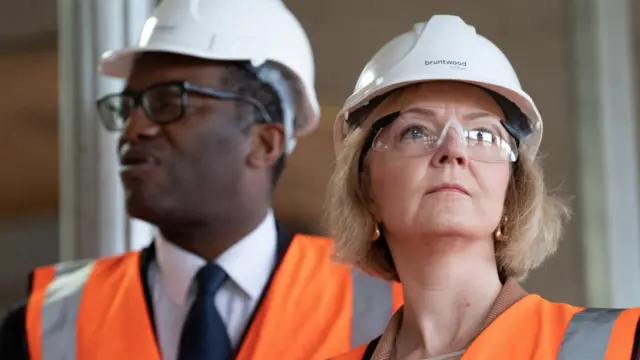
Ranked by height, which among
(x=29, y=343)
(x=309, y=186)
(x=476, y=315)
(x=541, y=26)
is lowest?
(x=29, y=343)

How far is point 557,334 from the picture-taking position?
4.19ft

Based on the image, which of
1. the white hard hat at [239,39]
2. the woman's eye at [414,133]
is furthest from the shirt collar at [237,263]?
the woman's eye at [414,133]

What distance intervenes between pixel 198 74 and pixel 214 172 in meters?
0.21

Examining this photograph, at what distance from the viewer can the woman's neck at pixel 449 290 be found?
4.59ft

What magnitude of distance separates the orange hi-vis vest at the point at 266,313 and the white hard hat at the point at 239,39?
1.06 feet

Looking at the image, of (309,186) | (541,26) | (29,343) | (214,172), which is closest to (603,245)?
(541,26)

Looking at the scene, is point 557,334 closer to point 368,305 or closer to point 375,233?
point 375,233

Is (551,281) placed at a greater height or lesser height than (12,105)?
lesser

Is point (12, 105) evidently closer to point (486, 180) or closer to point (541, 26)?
point (541, 26)

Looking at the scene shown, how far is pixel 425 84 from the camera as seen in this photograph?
148 centimetres

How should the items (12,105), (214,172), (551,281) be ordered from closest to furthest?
(214,172) < (551,281) < (12,105)

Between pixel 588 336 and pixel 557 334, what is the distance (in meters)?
0.05

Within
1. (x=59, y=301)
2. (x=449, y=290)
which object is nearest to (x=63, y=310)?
(x=59, y=301)

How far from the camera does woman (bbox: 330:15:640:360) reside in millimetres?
1322
